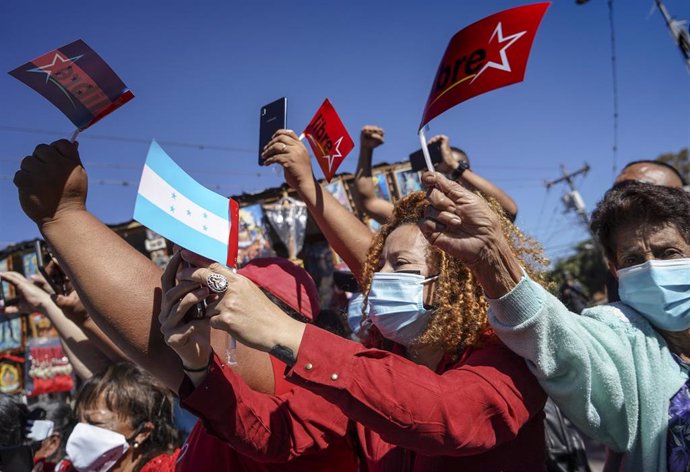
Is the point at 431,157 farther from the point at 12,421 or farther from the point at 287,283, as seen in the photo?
the point at 12,421

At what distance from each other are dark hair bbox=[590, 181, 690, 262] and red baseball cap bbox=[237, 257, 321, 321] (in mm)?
1093

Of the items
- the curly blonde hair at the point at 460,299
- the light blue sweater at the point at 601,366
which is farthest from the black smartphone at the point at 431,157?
the light blue sweater at the point at 601,366

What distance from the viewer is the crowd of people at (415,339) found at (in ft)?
3.93

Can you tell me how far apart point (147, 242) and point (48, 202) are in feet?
27.0

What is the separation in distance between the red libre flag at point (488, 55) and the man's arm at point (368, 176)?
173cm

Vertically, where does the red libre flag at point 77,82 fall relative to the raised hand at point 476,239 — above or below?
above

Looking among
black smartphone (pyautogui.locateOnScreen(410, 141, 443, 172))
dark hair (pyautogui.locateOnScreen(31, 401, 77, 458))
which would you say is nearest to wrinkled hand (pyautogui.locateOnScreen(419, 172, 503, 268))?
black smartphone (pyautogui.locateOnScreen(410, 141, 443, 172))

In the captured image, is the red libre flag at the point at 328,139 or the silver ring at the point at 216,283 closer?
the silver ring at the point at 216,283

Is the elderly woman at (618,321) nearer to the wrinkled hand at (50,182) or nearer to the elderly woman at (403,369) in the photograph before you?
the elderly woman at (403,369)

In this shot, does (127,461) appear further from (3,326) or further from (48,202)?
(3,326)

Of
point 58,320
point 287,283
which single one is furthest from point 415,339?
point 58,320

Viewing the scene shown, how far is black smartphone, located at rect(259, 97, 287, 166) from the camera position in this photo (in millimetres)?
2227

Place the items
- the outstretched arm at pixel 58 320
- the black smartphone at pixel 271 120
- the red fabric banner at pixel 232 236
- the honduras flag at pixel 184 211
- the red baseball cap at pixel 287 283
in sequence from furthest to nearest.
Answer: the outstretched arm at pixel 58 320, the black smartphone at pixel 271 120, the red baseball cap at pixel 287 283, the red fabric banner at pixel 232 236, the honduras flag at pixel 184 211

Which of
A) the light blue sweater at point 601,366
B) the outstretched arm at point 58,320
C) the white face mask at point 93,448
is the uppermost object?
the light blue sweater at point 601,366
